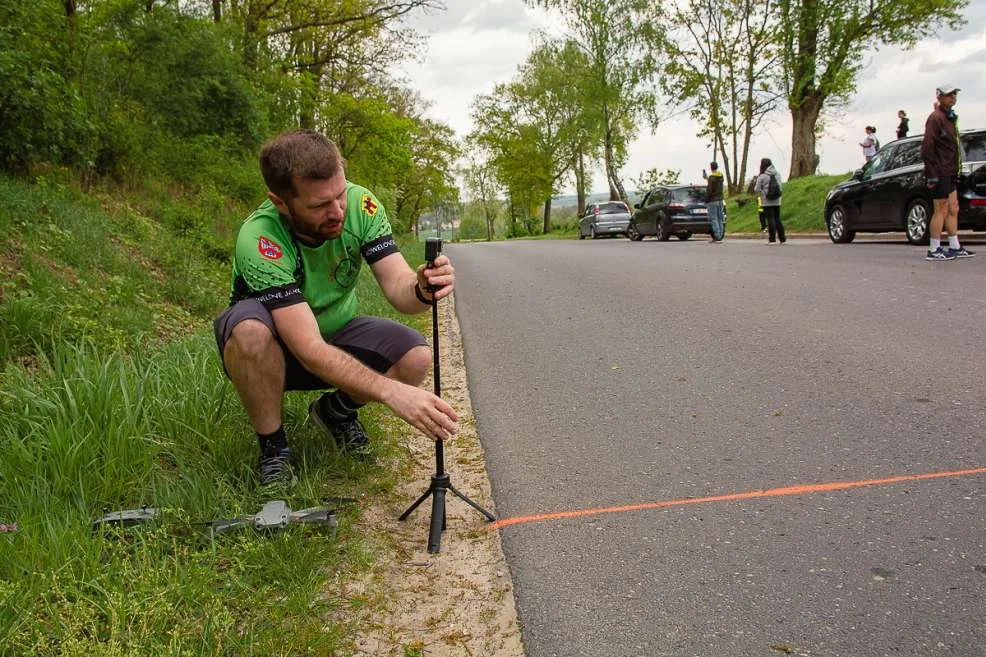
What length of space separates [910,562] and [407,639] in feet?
5.24

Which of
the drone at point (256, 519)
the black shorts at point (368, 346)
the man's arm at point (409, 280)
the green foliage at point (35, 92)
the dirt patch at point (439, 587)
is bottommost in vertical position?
the dirt patch at point (439, 587)

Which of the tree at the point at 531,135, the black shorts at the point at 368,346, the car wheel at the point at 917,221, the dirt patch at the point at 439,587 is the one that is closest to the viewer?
the dirt patch at the point at 439,587

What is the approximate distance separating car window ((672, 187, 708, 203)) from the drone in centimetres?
2155

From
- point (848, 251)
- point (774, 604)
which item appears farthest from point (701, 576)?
point (848, 251)

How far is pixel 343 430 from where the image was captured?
3459 mm

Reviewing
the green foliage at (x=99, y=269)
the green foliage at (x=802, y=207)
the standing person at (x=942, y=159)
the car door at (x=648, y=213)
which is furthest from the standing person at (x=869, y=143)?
the green foliage at (x=99, y=269)

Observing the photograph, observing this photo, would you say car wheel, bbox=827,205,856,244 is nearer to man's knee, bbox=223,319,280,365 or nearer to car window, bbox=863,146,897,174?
car window, bbox=863,146,897,174

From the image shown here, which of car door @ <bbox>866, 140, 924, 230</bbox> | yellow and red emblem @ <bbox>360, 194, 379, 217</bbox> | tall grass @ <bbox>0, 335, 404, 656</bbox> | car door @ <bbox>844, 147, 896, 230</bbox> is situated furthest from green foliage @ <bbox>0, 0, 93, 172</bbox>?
car door @ <bbox>844, 147, 896, 230</bbox>

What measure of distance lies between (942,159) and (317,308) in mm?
9373

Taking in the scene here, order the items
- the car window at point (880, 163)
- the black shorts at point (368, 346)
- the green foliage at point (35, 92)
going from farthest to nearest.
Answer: the car window at point (880, 163) → the green foliage at point (35, 92) → the black shorts at point (368, 346)

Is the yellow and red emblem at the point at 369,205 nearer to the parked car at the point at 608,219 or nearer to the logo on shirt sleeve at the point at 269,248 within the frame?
the logo on shirt sleeve at the point at 269,248

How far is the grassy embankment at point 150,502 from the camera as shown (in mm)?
1996

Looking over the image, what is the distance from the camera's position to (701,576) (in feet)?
7.74

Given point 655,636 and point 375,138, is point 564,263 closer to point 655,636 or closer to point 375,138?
point 375,138
